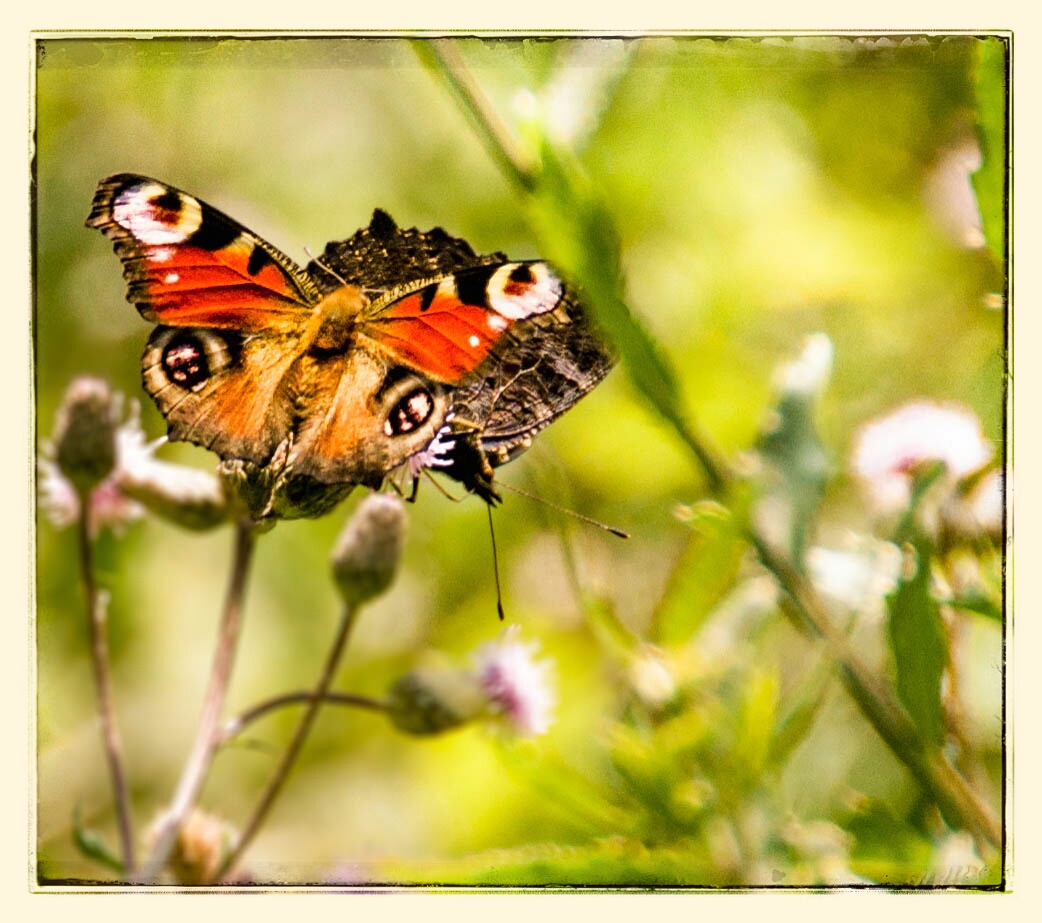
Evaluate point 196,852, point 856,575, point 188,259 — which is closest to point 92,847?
point 196,852

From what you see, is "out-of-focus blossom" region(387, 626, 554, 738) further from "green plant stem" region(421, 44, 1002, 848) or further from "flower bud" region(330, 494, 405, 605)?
"green plant stem" region(421, 44, 1002, 848)

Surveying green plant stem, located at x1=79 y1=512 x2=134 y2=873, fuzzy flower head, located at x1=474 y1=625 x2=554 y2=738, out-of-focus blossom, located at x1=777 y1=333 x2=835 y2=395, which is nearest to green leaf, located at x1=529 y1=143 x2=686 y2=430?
out-of-focus blossom, located at x1=777 y1=333 x2=835 y2=395

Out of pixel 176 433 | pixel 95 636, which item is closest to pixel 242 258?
pixel 176 433

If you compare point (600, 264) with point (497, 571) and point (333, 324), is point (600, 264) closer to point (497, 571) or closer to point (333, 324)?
point (333, 324)

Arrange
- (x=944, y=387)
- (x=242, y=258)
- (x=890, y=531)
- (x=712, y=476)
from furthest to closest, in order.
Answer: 1. (x=944, y=387)
2. (x=890, y=531)
3. (x=242, y=258)
4. (x=712, y=476)

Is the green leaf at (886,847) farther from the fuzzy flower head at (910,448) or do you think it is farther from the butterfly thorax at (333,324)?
the butterfly thorax at (333,324)

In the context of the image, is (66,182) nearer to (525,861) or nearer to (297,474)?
(297,474)

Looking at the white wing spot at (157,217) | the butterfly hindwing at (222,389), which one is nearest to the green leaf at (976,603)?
the butterfly hindwing at (222,389)
